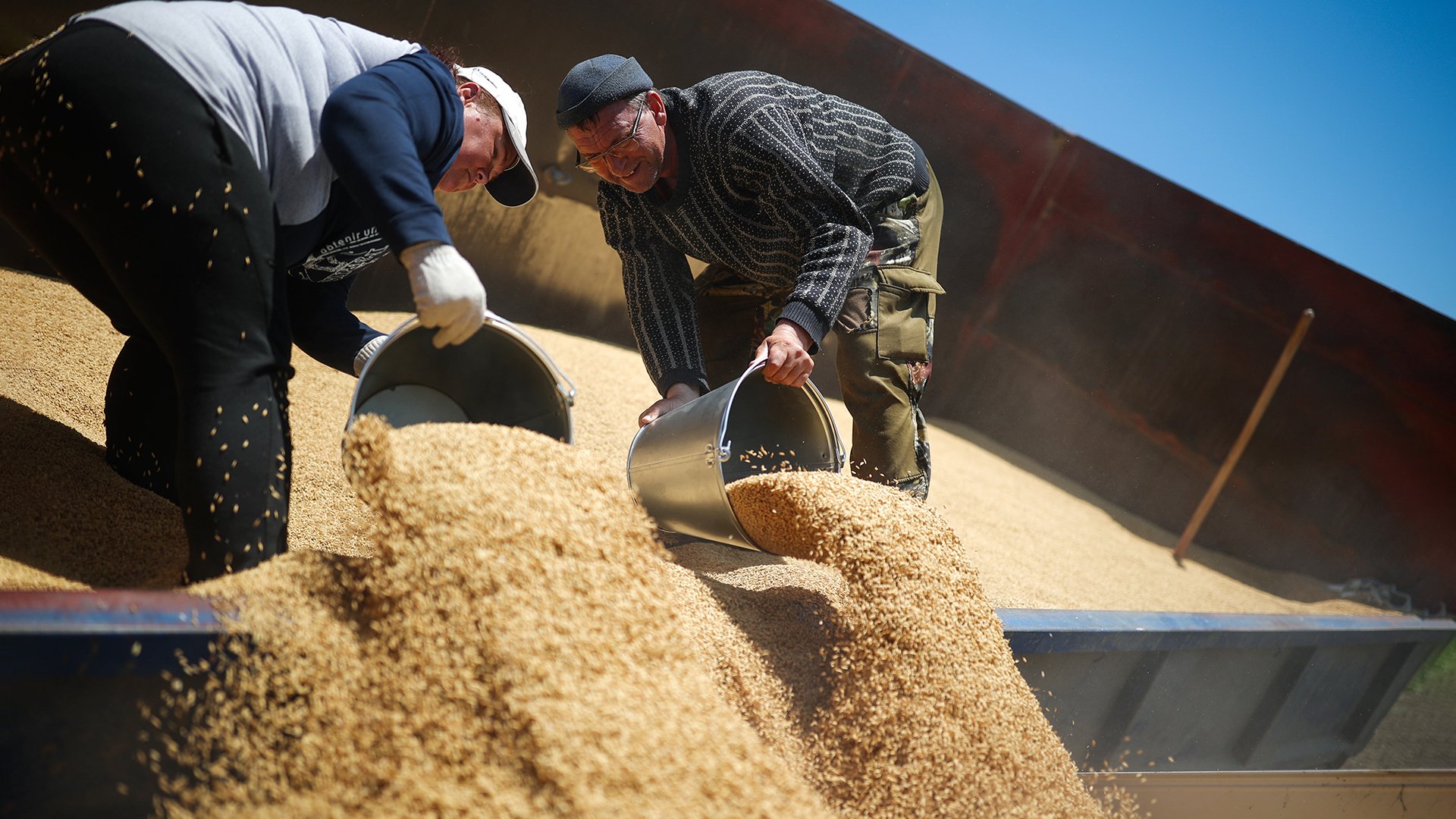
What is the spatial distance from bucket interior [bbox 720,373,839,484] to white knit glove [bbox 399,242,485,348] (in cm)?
93

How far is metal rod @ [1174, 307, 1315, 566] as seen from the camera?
15.5 ft

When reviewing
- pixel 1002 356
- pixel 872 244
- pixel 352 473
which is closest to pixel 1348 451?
pixel 1002 356

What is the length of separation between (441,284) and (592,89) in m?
0.90

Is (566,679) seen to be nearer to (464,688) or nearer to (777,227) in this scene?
(464,688)

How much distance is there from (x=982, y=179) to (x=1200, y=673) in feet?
12.1

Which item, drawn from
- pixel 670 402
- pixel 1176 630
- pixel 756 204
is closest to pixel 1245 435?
pixel 1176 630

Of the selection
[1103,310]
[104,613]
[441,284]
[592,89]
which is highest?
[1103,310]

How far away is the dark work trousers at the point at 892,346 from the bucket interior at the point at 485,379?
2.77ft

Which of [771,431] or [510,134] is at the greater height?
[510,134]

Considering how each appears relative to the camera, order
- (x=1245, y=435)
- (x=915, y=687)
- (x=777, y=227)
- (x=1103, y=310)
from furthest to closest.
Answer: (x=1103, y=310) < (x=1245, y=435) < (x=777, y=227) < (x=915, y=687)

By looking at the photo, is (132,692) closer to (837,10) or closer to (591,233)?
(591,233)

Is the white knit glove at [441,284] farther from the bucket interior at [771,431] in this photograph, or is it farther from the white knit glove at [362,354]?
the bucket interior at [771,431]

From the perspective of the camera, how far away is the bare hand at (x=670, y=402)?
218cm

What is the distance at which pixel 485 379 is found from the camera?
183 cm
